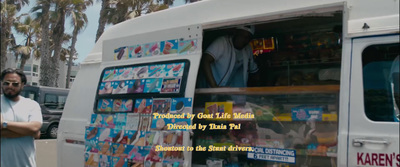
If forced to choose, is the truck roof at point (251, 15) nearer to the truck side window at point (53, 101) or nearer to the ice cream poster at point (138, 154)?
the ice cream poster at point (138, 154)

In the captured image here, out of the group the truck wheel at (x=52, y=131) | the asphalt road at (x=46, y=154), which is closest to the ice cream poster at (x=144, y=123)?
the asphalt road at (x=46, y=154)

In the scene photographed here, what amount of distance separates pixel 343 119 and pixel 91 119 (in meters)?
2.61

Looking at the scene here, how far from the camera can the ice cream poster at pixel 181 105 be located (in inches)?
121

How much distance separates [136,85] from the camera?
3.50 metres

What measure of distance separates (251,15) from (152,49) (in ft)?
3.71

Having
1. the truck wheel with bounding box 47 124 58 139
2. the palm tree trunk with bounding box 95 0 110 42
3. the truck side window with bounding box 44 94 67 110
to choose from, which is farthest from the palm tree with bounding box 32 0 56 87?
the truck wheel with bounding box 47 124 58 139

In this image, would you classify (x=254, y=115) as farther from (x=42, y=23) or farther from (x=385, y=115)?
(x=42, y=23)

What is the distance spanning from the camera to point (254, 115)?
3.07 meters

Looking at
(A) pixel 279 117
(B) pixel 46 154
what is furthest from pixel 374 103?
(B) pixel 46 154

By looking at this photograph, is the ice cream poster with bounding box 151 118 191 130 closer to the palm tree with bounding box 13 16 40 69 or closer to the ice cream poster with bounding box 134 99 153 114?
the ice cream poster with bounding box 134 99 153 114

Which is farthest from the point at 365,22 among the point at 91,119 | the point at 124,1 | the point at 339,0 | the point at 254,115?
the point at 124,1

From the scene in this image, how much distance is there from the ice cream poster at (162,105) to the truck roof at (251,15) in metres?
0.80

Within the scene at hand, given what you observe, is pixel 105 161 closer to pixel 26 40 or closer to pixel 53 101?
pixel 26 40

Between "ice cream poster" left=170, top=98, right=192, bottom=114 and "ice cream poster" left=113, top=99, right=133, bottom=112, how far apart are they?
55 cm
